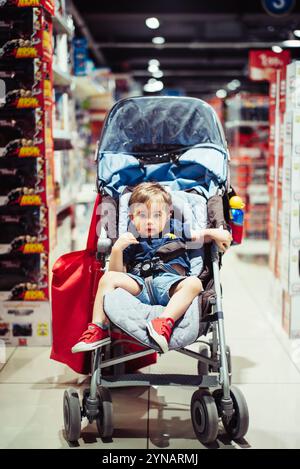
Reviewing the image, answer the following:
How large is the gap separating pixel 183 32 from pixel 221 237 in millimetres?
12604

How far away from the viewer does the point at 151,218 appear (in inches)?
120

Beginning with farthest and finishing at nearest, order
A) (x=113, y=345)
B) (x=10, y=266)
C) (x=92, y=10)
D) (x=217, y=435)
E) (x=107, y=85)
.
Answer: (x=92, y=10)
(x=107, y=85)
(x=10, y=266)
(x=113, y=345)
(x=217, y=435)

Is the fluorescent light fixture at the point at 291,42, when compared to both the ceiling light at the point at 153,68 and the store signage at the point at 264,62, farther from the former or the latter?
the ceiling light at the point at 153,68

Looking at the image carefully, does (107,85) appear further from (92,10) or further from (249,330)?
(249,330)

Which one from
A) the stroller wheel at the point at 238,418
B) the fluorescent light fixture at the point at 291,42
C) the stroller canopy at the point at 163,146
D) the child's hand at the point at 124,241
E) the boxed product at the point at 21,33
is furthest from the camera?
the fluorescent light fixture at the point at 291,42

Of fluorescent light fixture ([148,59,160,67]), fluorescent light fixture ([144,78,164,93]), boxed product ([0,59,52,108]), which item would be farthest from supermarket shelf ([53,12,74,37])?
fluorescent light fixture ([144,78,164,93])

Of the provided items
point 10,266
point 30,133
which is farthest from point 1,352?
point 30,133

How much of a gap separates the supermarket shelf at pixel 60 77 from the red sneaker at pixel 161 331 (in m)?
2.39

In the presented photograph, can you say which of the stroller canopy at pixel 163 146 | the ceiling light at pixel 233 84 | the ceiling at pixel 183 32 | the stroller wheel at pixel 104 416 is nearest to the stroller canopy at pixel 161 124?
the stroller canopy at pixel 163 146

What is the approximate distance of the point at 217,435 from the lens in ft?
9.34

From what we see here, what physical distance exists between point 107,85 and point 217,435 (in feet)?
21.4

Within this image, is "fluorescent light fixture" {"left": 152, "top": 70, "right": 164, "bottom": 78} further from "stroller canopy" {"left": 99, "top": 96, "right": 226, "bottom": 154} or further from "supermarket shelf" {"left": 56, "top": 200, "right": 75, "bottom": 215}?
"stroller canopy" {"left": 99, "top": 96, "right": 226, "bottom": 154}

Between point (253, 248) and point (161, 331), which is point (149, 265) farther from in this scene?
point (253, 248)

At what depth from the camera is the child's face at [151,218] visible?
3.05m
